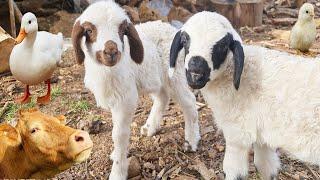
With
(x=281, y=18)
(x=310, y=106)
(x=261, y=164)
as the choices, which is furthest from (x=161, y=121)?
(x=281, y=18)

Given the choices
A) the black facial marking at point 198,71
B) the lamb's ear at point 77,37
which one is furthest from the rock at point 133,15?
the black facial marking at point 198,71

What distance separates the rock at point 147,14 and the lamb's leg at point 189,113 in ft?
13.2

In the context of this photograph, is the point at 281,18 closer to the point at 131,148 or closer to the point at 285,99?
the point at 131,148

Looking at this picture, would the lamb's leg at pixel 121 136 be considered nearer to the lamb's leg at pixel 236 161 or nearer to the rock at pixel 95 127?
the rock at pixel 95 127

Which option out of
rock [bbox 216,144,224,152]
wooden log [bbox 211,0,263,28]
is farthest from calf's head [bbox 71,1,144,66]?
wooden log [bbox 211,0,263,28]

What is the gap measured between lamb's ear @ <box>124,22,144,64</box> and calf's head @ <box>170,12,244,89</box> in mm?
507

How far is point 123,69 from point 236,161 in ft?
3.85

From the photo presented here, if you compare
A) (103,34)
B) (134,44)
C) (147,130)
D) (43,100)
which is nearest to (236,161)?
(134,44)

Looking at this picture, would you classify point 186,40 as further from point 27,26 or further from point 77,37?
point 27,26

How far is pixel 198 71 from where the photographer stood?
312 cm

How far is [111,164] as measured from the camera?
14.6 feet

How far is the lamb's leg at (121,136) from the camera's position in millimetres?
3920

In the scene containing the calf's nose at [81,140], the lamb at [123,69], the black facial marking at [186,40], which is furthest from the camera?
the lamb at [123,69]

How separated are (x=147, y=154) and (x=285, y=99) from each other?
1.77 metres
